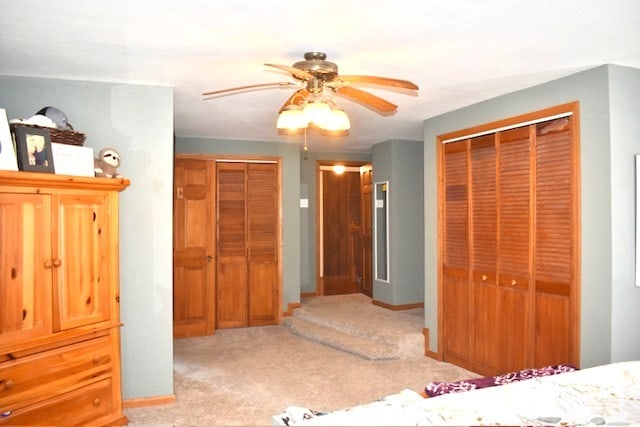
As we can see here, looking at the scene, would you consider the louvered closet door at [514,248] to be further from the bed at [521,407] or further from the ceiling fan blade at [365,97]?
the ceiling fan blade at [365,97]

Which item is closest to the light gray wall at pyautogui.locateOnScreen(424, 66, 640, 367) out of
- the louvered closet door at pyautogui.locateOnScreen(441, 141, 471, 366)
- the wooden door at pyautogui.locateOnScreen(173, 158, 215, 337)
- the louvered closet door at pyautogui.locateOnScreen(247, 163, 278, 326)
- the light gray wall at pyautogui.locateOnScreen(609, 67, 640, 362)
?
the light gray wall at pyautogui.locateOnScreen(609, 67, 640, 362)

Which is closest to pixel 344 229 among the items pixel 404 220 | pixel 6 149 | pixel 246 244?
pixel 404 220

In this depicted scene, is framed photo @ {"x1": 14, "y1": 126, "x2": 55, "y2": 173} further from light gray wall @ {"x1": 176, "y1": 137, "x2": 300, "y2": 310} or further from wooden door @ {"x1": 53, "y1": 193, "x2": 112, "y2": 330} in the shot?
light gray wall @ {"x1": 176, "y1": 137, "x2": 300, "y2": 310}

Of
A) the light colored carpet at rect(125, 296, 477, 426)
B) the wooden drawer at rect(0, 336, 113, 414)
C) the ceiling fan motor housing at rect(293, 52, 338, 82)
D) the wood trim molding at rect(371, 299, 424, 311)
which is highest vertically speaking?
the ceiling fan motor housing at rect(293, 52, 338, 82)

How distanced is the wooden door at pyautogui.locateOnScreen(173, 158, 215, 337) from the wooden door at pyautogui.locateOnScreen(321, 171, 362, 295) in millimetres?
2271

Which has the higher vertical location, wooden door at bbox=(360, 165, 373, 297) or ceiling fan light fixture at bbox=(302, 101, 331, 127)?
ceiling fan light fixture at bbox=(302, 101, 331, 127)

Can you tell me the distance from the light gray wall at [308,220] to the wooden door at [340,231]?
0.37 metres

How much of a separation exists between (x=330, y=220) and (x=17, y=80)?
4971 millimetres

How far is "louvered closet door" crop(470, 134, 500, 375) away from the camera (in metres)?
4.01

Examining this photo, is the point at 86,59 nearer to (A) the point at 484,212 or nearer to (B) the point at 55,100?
(B) the point at 55,100

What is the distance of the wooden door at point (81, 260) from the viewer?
9.43ft

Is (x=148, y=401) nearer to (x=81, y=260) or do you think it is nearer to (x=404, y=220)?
(x=81, y=260)

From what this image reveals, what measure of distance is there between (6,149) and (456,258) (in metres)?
3.57

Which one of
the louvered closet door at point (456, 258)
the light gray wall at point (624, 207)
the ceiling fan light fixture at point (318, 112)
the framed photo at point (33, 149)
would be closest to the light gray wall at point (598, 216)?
the light gray wall at point (624, 207)
